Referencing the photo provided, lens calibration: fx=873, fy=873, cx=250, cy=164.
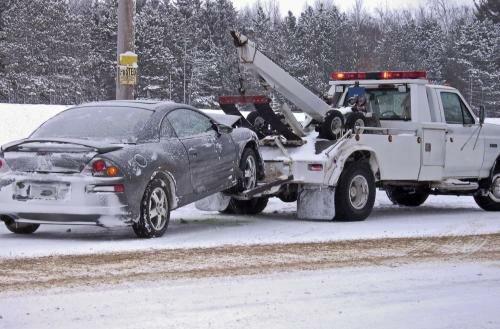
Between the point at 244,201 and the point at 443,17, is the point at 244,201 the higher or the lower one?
the lower one

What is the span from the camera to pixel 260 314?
5879mm

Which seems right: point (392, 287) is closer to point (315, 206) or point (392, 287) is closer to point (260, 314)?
point (260, 314)

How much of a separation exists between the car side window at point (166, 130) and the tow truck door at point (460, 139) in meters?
5.27

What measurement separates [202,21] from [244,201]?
66975 millimetres

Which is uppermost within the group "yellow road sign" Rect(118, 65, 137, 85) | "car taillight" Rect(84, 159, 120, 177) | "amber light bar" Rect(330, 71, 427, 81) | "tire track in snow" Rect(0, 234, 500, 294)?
"amber light bar" Rect(330, 71, 427, 81)

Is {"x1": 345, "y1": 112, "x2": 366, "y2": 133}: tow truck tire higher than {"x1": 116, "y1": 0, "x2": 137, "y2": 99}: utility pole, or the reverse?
{"x1": 116, "y1": 0, "x2": 137, "y2": 99}: utility pole

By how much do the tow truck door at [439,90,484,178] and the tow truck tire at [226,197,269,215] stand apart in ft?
9.88

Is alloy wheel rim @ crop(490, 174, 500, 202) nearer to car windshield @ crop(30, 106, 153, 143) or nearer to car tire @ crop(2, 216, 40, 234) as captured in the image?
car windshield @ crop(30, 106, 153, 143)

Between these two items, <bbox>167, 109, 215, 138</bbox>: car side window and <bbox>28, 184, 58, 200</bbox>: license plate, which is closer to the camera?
<bbox>28, 184, 58, 200</bbox>: license plate

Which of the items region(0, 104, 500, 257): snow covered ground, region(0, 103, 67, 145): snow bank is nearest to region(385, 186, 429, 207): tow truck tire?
region(0, 104, 500, 257): snow covered ground

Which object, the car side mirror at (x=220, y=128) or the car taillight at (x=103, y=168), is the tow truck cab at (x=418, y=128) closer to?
the car side mirror at (x=220, y=128)

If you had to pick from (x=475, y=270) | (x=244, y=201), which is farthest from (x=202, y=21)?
(x=475, y=270)

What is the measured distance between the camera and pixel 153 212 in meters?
9.73

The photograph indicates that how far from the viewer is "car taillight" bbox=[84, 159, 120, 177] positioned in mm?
9219
